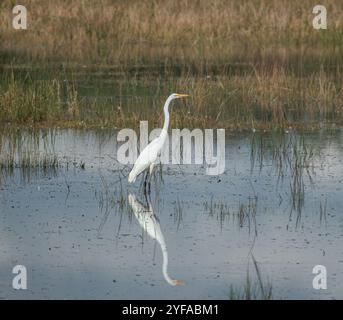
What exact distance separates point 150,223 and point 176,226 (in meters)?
0.26

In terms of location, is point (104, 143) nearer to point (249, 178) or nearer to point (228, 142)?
point (228, 142)

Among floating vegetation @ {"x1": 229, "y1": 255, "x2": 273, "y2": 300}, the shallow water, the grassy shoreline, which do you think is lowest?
floating vegetation @ {"x1": 229, "y1": 255, "x2": 273, "y2": 300}

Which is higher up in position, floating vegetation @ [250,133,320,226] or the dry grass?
the dry grass

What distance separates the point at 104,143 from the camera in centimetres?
1302

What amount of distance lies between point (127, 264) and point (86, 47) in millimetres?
14397

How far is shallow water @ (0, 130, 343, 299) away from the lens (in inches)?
296

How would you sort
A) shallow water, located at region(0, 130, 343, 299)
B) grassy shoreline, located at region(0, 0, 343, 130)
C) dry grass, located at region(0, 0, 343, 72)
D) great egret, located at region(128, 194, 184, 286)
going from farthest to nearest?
dry grass, located at region(0, 0, 343, 72) < grassy shoreline, located at region(0, 0, 343, 130) < great egret, located at region(128, 194, 184, 286) < shallow water, located at region(0, 130, 343, 299)

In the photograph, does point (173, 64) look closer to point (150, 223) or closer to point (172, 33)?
point (172, 33)

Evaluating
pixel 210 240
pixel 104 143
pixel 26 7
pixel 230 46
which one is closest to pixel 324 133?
Result: pixel 104 143

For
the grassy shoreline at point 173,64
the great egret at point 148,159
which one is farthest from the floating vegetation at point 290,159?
the great egret at point 148,159

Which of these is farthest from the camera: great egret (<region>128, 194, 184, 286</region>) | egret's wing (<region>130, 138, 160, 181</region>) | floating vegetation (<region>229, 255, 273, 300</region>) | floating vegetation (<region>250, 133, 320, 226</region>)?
egret's wing (<region>130, 138, 160, 181</region>)

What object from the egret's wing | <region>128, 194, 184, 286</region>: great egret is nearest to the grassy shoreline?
the egret's wing

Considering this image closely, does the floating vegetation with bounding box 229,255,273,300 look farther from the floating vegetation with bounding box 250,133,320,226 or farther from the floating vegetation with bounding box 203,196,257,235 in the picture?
the floating vegetation with bounding box 250,133,320,226

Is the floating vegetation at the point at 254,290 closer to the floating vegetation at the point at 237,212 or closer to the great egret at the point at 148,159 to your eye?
the floating vegetation at the point at 237,212
